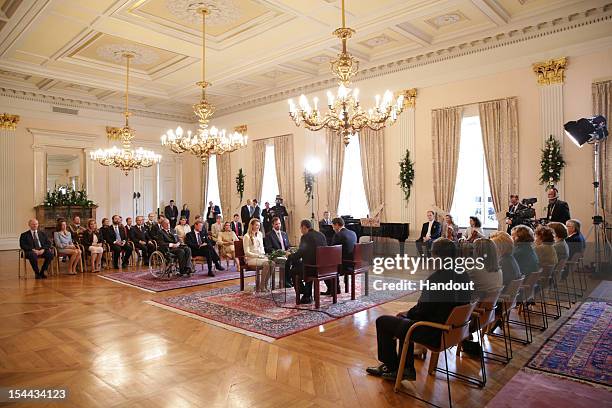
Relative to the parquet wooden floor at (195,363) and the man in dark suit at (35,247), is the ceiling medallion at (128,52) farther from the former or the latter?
the parquet wooden floor at (195,363)

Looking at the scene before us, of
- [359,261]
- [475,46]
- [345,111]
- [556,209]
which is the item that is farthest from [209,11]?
[556,209]

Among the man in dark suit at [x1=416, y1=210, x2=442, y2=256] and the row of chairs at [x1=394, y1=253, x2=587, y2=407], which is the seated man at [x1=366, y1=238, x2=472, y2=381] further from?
the man in dark suit at [x1=416, y1=210, x2=442, y2=256]

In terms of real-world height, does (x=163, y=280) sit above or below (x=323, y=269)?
below

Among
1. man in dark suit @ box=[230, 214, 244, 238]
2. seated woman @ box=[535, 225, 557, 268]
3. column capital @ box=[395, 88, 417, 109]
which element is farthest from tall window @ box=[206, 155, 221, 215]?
seated woman @ box=[535, 225, 557, 268]

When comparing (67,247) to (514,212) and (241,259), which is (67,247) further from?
(514,212)

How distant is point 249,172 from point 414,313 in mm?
11964

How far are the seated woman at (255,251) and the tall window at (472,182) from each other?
5075 millimetres

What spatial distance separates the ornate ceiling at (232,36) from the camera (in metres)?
8.08

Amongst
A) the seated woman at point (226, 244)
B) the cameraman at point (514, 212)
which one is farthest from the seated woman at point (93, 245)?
the cameraman at point (514, 212)

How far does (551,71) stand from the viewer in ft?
28.5

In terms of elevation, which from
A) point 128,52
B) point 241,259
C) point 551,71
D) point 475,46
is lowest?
point 241,259

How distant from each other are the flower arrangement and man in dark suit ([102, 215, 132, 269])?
463 centimetres

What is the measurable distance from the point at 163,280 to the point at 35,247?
9.69 ft

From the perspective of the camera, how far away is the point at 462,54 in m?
9.88
